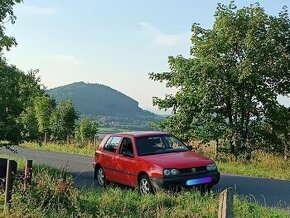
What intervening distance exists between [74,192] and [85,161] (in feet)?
45.3

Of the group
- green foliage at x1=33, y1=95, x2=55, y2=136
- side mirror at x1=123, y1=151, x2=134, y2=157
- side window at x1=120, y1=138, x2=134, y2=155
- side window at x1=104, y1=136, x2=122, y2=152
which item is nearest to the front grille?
side mirror at x1=123, y1=151, x2=134, y2=157

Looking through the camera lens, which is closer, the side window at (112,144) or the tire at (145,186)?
the tire at (145,186)

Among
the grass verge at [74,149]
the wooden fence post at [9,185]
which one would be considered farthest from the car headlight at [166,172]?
the grass verge at [74,149]

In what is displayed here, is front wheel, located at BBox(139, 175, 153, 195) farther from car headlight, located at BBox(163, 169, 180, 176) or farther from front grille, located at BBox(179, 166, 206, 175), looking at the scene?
front grille, located at BBox(179, 166, 206, 175)

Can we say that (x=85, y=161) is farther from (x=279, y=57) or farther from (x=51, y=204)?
(x=51, y=204)

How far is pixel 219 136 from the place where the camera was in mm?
23219

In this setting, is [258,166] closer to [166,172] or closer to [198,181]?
[198,181]

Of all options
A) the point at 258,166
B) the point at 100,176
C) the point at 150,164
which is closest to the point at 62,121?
the point at 258,166

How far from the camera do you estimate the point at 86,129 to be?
38625mm

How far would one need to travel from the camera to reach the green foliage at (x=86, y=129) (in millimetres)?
38219

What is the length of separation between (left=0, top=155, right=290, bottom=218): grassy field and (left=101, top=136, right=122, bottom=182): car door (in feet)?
11.2

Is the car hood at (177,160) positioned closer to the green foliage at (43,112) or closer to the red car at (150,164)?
the red car at (150,164)

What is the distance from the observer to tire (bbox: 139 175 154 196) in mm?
12242

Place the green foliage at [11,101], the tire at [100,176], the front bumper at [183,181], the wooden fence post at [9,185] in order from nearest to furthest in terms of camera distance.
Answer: the wooden fence post at [9,185] → the front bumper at [183,181] → the tire at [100,176] → the green foliage at [11,101]
